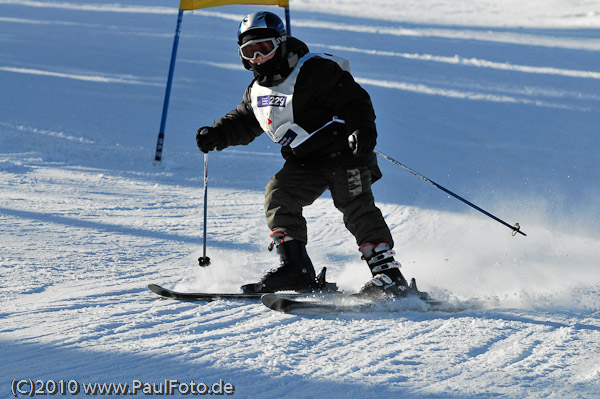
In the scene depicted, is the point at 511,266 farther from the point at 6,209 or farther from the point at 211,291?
the point at 6,209

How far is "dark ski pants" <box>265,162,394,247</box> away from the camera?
3.86 meters

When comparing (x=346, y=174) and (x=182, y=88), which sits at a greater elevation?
(x=182, y=88)

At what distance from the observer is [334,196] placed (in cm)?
402

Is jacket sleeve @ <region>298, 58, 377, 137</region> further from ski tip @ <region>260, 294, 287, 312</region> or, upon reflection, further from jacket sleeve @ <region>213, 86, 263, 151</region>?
ski tip @ <region>260, 294, 287, 312</region>

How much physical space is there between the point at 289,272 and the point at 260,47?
1.21m

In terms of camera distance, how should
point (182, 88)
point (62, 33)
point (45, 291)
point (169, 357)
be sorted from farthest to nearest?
point (62, 33), point (182, 88), point (45, 291), point (169, 357)

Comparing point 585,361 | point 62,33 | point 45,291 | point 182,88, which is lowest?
point 585,361

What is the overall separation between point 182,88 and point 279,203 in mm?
7678

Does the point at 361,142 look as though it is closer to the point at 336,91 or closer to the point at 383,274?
the point at 336,91

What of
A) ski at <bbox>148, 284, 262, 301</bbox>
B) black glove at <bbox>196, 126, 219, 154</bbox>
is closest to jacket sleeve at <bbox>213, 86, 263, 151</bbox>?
black glove at <bbox>196, 126, 219, 154</bbox>

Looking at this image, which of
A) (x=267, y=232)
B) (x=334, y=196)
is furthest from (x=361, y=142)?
(x=267, y=232)

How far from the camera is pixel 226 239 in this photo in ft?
17.2

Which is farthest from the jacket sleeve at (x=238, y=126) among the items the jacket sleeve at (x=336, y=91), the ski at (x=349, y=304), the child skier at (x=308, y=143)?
the ski at (x=349, y=304)

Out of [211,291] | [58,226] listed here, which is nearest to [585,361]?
[211,291]
